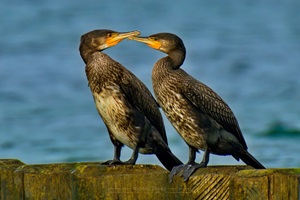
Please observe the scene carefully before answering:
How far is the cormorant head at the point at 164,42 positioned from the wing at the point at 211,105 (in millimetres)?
257

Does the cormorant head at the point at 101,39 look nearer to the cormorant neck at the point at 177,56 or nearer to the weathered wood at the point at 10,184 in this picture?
the cormorant neck at the point at 177,56

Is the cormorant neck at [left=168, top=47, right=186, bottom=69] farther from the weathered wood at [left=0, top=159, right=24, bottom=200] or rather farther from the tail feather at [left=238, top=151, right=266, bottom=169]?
the weathered wood at [left=0, top=159, right=24, bottom=200]

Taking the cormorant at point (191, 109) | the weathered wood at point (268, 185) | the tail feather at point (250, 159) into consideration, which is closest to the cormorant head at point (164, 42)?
the cormorant at point (191, 109)

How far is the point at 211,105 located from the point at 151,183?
93.2 inches

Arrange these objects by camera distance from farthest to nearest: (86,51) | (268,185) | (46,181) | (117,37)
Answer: (86,51)
(117,37)
(46,181)
(268,185)

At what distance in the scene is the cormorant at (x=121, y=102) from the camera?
9609mm

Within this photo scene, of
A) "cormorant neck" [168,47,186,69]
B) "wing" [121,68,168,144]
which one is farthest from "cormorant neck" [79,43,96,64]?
"cormorant neck" [168,47,186,69]

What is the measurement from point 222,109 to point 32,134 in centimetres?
975

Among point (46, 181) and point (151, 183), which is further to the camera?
point (46, 181)

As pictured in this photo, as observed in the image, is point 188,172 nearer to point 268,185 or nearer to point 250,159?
point 268,185

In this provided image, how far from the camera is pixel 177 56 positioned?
31.7 ft

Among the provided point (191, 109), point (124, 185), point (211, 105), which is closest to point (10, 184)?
point (124, 185)

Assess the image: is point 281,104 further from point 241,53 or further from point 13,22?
point 13,22

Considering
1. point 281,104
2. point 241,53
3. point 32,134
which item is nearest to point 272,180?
point 32,134
